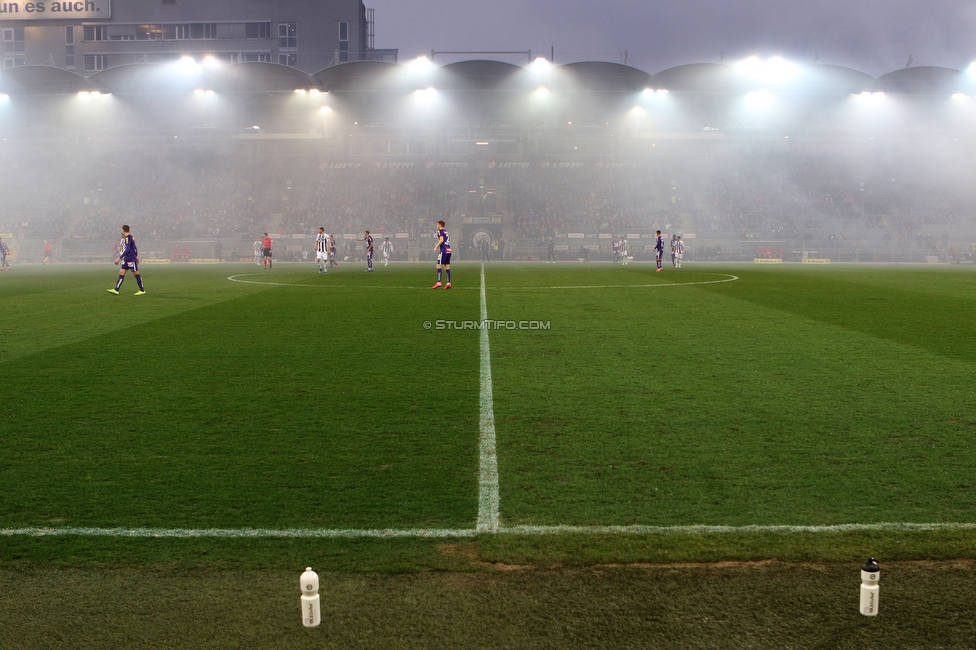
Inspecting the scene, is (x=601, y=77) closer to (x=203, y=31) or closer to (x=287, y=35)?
(x=287, y=35)

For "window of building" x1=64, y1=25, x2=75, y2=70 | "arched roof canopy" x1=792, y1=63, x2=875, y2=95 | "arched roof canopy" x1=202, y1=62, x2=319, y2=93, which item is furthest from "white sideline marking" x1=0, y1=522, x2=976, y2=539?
"window of building" x1=64, y1=25, x2=75, y2=70

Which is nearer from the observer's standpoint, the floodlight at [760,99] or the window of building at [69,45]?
the floodlight at [760,99]

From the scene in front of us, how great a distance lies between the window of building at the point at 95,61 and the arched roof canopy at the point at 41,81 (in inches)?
1054

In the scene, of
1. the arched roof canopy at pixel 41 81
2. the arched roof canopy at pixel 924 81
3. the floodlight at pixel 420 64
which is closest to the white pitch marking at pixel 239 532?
the floodlight at pixel 420 64

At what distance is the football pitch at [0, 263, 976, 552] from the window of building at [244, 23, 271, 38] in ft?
236

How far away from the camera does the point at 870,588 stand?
3.35 m

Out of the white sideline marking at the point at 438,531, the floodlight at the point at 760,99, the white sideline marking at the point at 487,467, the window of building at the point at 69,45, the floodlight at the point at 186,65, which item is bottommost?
the white sideline marking at the point at 438,531

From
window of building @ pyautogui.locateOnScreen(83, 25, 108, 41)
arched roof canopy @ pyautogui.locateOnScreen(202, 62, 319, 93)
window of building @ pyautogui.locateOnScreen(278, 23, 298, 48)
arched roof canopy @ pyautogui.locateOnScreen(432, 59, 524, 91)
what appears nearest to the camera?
arched roof canopy @ pyautogui.locateOnScreen(432, 59, 524, 91)

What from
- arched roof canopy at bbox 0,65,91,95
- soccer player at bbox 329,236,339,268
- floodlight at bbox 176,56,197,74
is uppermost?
floodlight at bbox 176,56,197,74

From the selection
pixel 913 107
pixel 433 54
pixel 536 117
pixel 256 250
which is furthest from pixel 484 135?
pixel 913 107

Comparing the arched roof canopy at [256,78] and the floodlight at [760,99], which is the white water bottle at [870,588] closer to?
the arched roof canopy at [256,78]

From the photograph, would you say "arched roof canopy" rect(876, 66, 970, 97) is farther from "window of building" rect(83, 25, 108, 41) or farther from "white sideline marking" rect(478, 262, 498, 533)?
"window of building" rect(83, 25, 108, 41)

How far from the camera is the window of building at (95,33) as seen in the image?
79.4 meters

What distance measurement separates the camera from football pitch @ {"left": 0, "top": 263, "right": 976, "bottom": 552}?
15.8 feet
